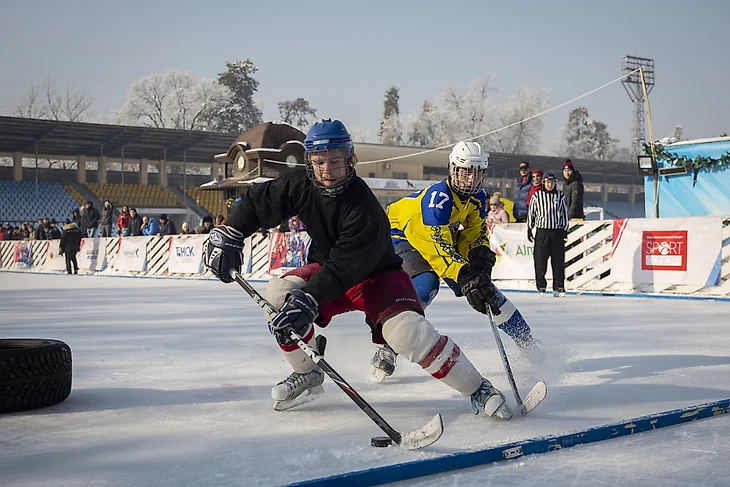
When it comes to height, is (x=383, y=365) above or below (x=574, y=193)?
below

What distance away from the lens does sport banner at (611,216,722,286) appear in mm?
9758

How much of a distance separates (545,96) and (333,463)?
221 feet

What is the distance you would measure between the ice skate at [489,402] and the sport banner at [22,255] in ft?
75.4

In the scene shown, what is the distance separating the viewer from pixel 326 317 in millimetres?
3377

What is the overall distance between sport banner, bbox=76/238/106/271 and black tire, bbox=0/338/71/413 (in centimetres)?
1775

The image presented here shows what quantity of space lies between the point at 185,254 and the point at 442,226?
1423 cm

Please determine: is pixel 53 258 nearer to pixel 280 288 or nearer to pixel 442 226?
pixel 442 226

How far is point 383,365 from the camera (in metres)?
4.08

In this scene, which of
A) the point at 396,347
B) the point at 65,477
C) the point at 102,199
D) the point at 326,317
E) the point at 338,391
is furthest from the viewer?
the point at 102,199

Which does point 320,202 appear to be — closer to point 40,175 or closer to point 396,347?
point 396,347

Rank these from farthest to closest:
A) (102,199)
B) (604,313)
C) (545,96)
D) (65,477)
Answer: (545,96)
(102,199)
(604,313)
(65,477)

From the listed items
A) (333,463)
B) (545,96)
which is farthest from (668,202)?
(545,96)

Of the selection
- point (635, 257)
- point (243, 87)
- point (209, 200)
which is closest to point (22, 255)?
point (209, 200)

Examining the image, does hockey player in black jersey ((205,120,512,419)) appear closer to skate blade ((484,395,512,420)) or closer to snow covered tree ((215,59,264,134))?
skate blade ((484,395,512,420))
